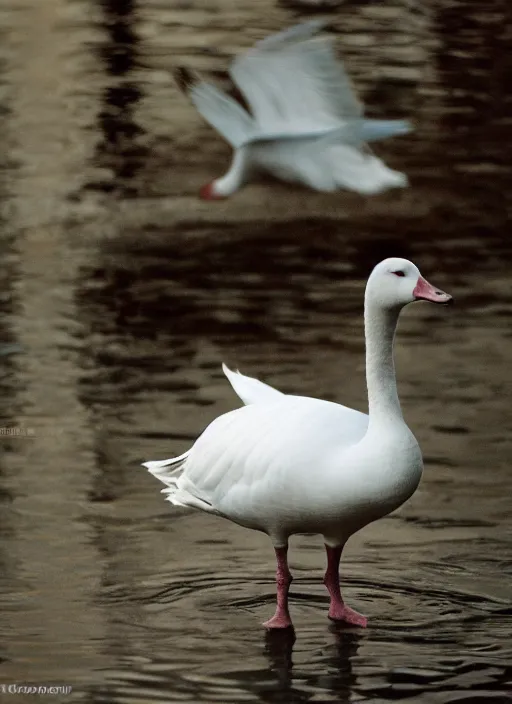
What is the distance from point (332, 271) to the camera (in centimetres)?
1544

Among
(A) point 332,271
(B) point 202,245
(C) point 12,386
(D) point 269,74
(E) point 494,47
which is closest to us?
(C) point 12,386

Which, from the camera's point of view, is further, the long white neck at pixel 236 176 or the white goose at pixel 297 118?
the long white neck at pixel 236 176

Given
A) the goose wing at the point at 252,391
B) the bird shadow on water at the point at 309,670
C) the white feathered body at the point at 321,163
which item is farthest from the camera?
the white feathered body at the point at 321,163

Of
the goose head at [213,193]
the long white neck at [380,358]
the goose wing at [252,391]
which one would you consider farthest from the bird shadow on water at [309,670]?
the goose head at [213,193]

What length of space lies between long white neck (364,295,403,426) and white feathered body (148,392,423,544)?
13 centimetres

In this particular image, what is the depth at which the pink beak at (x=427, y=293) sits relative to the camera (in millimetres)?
7562

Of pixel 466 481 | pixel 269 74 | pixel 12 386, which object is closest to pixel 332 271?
pixel 269 74

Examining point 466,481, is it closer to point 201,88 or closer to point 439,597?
point 439,597

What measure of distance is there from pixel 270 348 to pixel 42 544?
14.2 feet

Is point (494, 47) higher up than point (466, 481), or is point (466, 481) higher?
point (466, 481)

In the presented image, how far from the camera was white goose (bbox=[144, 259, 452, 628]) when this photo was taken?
7.56 meters

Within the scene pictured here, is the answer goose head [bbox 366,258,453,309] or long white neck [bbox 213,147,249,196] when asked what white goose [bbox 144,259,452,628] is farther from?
long white neck [bbox 213,147,249,196]

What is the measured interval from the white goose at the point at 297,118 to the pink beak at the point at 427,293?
4743mm

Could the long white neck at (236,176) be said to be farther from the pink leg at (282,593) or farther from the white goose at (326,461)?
the pink leg at (282,593)
